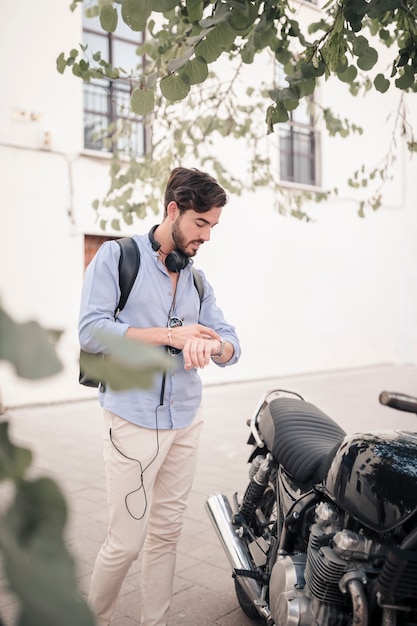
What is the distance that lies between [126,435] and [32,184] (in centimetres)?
711

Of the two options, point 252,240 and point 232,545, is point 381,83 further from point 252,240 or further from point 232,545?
point 252,240

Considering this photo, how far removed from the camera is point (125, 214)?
4941mm

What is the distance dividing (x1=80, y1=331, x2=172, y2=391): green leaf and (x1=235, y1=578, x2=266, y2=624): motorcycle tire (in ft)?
9.51

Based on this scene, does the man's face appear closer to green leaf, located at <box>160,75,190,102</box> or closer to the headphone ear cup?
the headphone ear cup

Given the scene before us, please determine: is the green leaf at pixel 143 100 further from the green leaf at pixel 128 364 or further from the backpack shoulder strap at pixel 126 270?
the green leaf at pixel 128 364

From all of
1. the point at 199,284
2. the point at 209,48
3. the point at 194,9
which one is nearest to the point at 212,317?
the point at 199,284

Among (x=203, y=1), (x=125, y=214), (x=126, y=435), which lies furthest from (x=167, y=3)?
(x=125, y=214)

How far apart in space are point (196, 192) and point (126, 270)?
15.9 inches

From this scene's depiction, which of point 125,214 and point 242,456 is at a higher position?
point 125,214

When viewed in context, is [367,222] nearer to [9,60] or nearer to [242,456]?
[9,60]

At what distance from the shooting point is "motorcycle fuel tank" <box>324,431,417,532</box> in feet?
6.79

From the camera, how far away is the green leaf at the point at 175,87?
100 inches

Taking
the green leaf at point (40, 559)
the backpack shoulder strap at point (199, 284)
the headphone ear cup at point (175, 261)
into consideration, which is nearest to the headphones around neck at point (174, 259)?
the headphone ear cup at point (175, 261)

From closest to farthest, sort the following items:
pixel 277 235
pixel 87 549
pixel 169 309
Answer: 1. pixel 169 309
2. pixel 87 549
3. pixel 277 235
